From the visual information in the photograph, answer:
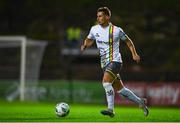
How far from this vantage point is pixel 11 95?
36875mm

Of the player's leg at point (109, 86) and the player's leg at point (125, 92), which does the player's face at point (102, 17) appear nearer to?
the player's leg at point (109, 86)

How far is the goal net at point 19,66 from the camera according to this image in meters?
36.3

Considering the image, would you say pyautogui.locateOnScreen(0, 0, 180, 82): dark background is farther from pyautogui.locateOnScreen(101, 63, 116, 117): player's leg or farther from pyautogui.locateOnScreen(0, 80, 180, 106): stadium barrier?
pyautogui.locateOnScreen(101, 63, 116, 117): player's leg

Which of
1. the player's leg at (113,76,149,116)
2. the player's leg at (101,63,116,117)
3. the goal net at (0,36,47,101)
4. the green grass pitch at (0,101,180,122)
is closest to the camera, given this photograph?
the green grass pitch at (0,101,180,122)

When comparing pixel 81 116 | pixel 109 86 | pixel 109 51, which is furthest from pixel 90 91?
pixel 109 86

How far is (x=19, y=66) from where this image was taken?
39938 mm

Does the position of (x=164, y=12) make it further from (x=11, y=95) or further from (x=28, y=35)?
(x=11, y=95)

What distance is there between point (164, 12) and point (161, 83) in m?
19.2

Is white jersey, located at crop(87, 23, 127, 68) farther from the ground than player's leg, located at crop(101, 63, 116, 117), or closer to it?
farther from the ground

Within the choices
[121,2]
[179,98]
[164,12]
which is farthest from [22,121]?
[164,12]

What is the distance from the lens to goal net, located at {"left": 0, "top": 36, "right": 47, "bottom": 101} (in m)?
36.3

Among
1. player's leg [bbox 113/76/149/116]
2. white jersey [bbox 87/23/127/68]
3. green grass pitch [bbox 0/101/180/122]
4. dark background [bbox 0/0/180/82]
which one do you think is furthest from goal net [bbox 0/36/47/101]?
white jersey [bbox 87/23/127/68]

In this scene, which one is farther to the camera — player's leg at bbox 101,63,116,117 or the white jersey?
the white jersey

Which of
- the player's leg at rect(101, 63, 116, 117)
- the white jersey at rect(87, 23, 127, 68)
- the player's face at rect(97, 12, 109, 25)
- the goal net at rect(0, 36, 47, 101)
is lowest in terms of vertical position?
the goal net at rect(0, 36, 47, 101)
